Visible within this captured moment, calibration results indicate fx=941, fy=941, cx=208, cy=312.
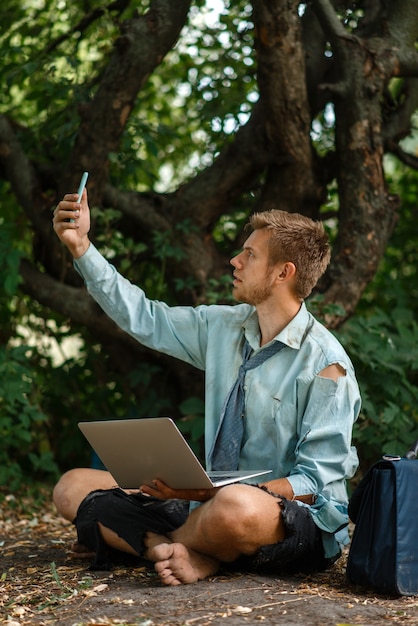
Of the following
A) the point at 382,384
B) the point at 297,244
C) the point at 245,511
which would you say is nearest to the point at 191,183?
the point at 382,384

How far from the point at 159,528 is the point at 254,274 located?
97cm

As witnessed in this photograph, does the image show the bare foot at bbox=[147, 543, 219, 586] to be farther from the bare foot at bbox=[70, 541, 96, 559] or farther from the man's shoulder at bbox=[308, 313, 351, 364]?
the man's shoulder at bbox=[308, 313, 351, 364]

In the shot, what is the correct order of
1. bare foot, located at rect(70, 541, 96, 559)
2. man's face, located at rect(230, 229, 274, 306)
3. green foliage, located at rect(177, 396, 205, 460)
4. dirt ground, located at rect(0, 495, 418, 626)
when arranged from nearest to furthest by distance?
dirt ground, located at rect(0, 495, 418, 626) → man's face, located at rect(230, 229, 274, 306) → bare foot, located at rect(70, 541, 96, 559) → green foliage, located at rect(177, 396, 205, 460)

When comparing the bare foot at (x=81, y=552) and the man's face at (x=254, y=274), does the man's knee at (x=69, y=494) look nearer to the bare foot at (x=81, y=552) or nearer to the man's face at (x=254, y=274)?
the bare foot at (x=81, y=552)

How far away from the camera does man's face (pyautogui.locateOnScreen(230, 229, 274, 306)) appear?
340 centimetres

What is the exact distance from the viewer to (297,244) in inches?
135

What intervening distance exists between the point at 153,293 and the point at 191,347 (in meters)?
2.01

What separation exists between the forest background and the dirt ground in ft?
5.16

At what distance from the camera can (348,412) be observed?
320 cm

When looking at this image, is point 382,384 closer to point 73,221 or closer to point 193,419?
point 193,419

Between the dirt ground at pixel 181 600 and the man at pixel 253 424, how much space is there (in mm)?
78

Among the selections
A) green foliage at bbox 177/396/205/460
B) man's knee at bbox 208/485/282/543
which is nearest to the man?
man's knee at bbox 208/485/282/543

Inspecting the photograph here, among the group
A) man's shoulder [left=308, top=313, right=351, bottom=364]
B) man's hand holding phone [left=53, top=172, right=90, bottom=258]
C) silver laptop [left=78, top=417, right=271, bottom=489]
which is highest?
man's hand holding phone [left=53, top=172, right=90, bottom=258]

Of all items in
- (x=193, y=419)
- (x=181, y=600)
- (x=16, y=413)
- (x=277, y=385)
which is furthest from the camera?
(x=16, y=413)
